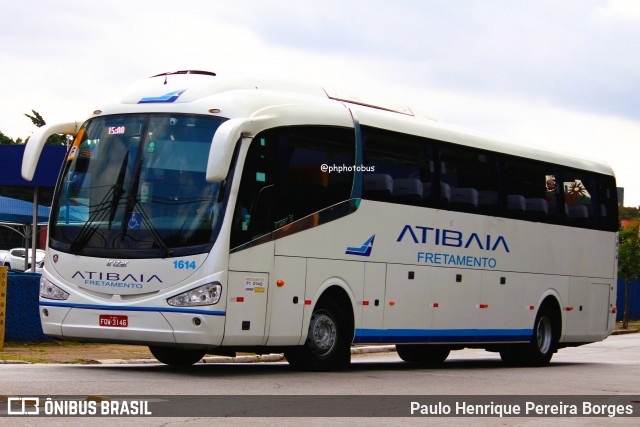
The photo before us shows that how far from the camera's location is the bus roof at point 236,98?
48.2 feet

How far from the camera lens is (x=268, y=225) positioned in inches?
582

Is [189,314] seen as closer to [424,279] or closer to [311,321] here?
[311,321]

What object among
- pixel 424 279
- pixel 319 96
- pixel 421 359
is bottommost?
pixel 421 359

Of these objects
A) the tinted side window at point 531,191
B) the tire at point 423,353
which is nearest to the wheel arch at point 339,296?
the tinted side window at point 531,191

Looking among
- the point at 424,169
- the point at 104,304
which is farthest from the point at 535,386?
the point at 104,304

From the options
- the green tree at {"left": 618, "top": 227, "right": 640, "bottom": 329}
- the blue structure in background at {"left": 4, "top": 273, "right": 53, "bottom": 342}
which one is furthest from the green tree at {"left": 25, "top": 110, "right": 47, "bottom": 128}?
the blue structure in background at {"left": 4, "top": 273, "right": 53, "bottom": 342}

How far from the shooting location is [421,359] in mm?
21500

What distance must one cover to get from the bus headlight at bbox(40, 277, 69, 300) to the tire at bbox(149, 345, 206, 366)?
2.13 m

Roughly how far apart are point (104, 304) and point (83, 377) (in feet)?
4.06

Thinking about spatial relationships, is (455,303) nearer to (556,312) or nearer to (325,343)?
(556,312)

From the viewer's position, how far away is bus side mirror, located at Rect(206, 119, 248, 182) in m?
13.2

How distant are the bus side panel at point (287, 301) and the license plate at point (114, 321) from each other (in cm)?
183
